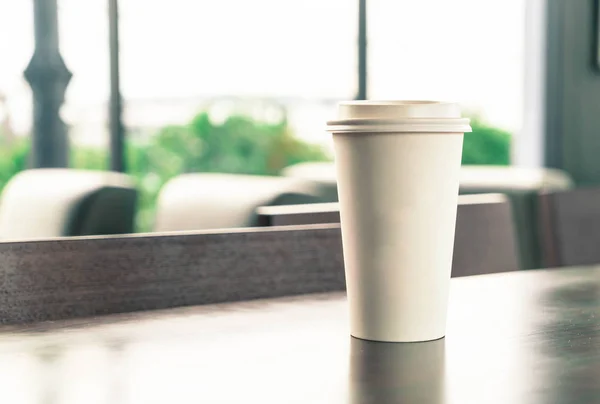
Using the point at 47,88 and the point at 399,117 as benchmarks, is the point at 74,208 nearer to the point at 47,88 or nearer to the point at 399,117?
the point at 399,117

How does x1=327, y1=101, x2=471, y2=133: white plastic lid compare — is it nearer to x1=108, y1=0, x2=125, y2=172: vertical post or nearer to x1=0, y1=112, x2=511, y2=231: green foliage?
x1=108, y1=0, x2=125, y2=172: vertical post

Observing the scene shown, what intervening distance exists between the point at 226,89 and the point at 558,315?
14.7ft

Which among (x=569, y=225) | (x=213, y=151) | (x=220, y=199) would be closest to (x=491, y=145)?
(x=213, y=151)

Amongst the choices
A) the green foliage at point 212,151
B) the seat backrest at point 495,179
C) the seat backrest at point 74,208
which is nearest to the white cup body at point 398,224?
the seat backrest at point 74,208

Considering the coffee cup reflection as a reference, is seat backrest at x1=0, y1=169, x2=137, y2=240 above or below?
below

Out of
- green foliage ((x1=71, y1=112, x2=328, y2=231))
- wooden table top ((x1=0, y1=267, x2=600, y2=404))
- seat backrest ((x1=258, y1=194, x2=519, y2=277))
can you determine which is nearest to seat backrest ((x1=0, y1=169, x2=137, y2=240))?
seat backrest ((x1=258, y1=194, x2=519, y2=277))

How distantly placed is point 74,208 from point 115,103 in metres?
2.49

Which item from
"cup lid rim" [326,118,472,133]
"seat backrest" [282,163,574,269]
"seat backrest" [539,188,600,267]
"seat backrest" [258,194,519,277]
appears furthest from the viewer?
"seat backrest" [282,163,574,269]

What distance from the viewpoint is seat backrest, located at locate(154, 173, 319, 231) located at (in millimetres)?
1779

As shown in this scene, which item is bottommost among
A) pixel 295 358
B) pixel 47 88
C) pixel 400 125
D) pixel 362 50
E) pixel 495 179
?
pixel 495 179

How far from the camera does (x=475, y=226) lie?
3.47 ft

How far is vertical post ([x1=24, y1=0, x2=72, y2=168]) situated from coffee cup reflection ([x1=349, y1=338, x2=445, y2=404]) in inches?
143

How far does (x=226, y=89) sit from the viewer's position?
5.05 meters

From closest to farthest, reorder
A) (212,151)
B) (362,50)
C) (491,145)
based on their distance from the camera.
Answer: (362,50), (212,151), (491,145)
